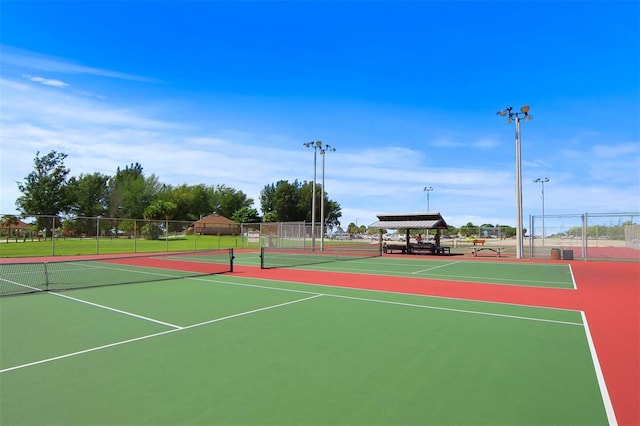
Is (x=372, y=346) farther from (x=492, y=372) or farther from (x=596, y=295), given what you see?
(x=596, y=295)

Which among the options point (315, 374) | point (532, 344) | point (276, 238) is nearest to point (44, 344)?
point (315, 374)

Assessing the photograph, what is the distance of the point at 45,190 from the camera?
201 feet

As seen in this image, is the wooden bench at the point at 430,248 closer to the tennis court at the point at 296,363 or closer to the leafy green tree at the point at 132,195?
the tennis court at the point at 296,363

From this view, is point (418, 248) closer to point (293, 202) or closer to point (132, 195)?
point (293, 202)

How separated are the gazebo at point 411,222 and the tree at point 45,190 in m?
56.1

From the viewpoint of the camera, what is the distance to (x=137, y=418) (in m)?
3.60

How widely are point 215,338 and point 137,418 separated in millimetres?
2633

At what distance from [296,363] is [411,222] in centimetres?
2742

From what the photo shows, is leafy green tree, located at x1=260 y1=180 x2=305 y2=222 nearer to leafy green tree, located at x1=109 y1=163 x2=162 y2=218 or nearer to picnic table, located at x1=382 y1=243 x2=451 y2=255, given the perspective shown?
leafy green tree, located at x1=109 y1=163 x2=162 y2=218

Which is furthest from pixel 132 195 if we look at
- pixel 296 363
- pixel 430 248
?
pixel 296 363

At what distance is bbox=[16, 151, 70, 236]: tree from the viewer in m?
60.2

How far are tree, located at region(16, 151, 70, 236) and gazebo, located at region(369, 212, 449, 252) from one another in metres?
56.1

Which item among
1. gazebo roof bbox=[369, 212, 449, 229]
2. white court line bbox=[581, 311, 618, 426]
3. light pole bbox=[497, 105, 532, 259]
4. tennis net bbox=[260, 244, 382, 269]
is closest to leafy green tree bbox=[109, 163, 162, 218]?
tennis net bbox=[260, 244, 382, 269]

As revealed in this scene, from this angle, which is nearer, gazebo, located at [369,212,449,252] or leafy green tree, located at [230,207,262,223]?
gazebo, located at [369,212,449,252]
